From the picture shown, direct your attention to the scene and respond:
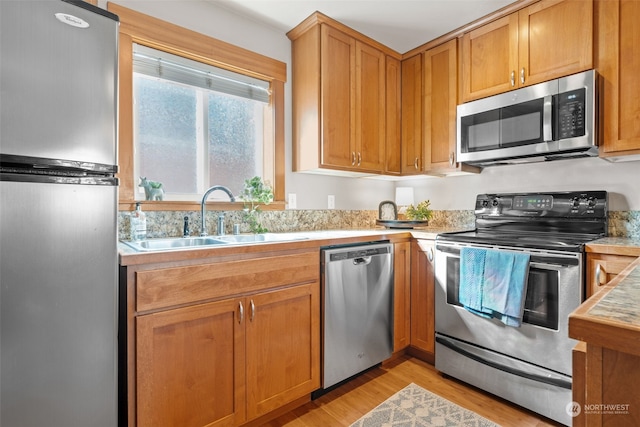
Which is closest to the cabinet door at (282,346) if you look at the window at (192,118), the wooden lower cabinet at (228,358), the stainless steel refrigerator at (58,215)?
the wooden lower cabinet at (228,358)

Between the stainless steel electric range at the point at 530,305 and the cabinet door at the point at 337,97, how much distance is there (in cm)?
93

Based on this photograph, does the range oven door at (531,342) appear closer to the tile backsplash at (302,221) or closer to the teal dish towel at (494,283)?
the teal dish towel at (494,283)

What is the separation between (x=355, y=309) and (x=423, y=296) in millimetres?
610

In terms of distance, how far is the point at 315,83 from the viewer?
2.34 m

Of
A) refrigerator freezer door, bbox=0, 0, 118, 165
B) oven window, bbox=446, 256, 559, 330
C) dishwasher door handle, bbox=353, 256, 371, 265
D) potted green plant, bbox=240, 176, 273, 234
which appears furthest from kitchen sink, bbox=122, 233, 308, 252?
oven window, bbox=446, 256, 559, 330

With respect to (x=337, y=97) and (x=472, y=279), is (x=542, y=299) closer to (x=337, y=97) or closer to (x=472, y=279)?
(x=472, y=279)

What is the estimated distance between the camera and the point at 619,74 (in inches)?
71.1

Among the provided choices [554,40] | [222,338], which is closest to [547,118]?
[554,40]

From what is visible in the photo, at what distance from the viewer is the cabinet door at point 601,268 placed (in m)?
1.57

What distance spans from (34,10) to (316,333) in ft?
5.95

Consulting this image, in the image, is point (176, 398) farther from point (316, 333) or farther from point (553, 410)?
point (553, 410)

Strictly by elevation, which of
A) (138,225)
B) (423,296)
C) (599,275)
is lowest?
(423,296)

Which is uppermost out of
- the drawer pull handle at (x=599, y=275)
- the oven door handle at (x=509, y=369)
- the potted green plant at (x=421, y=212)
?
the potted green plant at (x=421, y=212)

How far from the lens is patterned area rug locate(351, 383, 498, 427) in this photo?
1.71 metres
